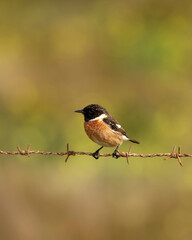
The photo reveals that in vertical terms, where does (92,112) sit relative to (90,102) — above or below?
above

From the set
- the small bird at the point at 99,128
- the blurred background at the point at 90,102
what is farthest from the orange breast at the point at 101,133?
the blurred background at the point at 90,102

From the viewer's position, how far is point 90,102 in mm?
12609

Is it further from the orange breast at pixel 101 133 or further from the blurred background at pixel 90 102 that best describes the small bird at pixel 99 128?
the blurred background at pixel 90 102

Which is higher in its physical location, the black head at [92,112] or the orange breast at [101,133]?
the black head at [92,112]

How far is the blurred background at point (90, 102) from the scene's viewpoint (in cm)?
884

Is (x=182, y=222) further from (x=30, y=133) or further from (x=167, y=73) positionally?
(x=167, y=73)

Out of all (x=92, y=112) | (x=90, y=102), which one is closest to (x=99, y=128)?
(x=92, y=112)

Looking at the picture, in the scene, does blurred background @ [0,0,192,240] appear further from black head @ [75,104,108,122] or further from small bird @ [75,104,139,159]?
black head @ [75,104,108,122]

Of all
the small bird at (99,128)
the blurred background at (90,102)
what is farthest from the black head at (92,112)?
the blurred background at (90,102)

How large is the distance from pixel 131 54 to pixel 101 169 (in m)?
6.69

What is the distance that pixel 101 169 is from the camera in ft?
32.9

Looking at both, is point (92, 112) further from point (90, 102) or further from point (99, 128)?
point (90, 102)

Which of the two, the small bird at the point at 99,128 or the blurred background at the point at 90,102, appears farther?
the blurred background at the point at 90,102

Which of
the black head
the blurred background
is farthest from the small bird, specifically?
the blurred background
